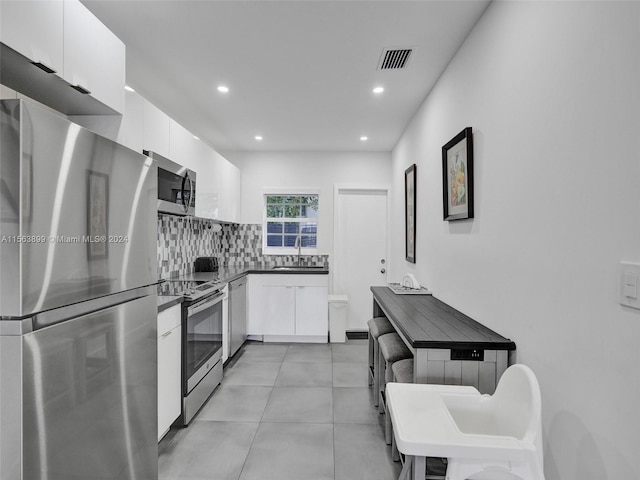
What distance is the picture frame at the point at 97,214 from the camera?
1188 mm

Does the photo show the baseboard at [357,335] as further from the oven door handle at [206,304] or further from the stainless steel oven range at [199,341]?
the oven door handle at [206,304]

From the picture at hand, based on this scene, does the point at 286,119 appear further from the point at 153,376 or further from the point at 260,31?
the point at 153,376

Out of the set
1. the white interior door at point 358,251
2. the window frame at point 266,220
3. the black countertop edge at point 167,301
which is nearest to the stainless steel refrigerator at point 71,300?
the black countertop edge at point 167,301

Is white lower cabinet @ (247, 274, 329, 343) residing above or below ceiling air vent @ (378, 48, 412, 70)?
below

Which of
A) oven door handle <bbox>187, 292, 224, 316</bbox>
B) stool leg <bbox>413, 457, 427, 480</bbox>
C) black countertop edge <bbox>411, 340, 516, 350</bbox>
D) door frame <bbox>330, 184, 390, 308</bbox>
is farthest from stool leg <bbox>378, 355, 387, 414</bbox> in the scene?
door frame <bbox>330, 184, 390, 308</bbox>

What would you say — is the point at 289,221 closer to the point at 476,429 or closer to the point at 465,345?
the point at 465,345

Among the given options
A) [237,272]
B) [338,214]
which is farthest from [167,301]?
[338,214]

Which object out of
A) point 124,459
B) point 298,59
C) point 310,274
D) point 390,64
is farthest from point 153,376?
point 310,274

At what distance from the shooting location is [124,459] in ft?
4.67

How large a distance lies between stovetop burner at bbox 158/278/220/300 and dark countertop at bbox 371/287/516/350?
55.1 inches

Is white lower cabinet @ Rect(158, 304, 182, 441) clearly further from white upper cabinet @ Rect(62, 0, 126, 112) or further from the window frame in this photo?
the window frame

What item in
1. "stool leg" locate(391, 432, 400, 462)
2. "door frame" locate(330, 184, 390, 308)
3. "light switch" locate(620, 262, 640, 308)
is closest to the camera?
"light switch" locate(620, 262, 640, 308)

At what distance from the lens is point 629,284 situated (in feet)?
3.08

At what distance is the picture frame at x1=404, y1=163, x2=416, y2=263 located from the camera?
3483mm
